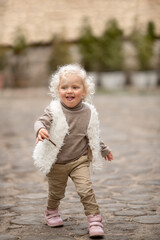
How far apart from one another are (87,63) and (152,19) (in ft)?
11.4

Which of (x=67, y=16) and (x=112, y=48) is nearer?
(x=112, y=48)

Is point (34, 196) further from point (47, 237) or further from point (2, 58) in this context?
point (2, 58)

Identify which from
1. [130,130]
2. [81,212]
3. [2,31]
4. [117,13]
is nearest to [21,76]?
[2,31]

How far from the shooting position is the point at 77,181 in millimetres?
3043

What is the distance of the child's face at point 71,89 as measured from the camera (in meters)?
3.12

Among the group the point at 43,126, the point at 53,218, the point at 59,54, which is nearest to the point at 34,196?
the point at 53,218

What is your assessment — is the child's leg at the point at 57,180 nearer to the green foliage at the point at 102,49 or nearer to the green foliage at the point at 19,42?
the green foliage at the point at 102,49

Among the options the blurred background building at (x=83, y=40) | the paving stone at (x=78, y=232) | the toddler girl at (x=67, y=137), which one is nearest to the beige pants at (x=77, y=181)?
the toddler girl at (x=67, y=137)

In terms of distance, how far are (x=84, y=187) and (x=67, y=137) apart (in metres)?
0.37

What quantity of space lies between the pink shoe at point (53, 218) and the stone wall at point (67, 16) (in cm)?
1623

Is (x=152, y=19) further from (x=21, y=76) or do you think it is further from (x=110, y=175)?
(x=110, y=175)

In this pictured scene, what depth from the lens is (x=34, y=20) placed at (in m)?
19.1

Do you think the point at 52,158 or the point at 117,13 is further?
the point at 117,13

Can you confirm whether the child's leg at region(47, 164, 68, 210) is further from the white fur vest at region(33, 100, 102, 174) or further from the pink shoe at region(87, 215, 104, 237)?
the pink shoe at region(87, 215, 104, 237)
